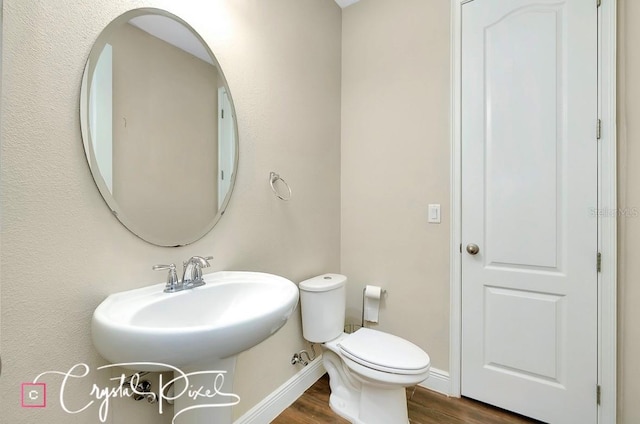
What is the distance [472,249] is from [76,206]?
177 centimetres

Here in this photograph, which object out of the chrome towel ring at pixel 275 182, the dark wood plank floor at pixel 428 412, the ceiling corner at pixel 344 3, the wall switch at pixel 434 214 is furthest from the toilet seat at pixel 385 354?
the ceiling corner at pixel 344 3

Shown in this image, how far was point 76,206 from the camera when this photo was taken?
85 centimetres

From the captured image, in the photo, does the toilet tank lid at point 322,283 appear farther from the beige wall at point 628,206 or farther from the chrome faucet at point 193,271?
the beige wall at point 628,206

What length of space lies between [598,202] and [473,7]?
1235mm

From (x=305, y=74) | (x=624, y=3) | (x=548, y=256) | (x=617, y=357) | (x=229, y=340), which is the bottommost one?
(x=617, y=357)

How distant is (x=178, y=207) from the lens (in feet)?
3.72

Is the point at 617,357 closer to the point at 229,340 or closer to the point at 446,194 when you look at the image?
the point at 446,194

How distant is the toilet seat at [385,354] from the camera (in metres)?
1.27

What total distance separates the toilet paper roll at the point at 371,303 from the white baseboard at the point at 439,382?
17.9 inches

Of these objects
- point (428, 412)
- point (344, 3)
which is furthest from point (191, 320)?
point (344, 3)

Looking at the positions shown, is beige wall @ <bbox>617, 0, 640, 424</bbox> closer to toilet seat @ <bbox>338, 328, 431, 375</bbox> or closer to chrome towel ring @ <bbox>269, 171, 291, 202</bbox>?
toilet seat @ <bbox>338, 328, 431, 375</bbox>

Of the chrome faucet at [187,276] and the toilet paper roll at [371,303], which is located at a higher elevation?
the chrome faucet at [187,276]

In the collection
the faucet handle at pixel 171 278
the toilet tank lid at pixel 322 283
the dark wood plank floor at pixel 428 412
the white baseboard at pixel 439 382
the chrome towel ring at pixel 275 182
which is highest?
the chrome towel ring at pixel 275 182

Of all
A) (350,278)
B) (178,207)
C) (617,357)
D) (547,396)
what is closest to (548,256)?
(617,357)
